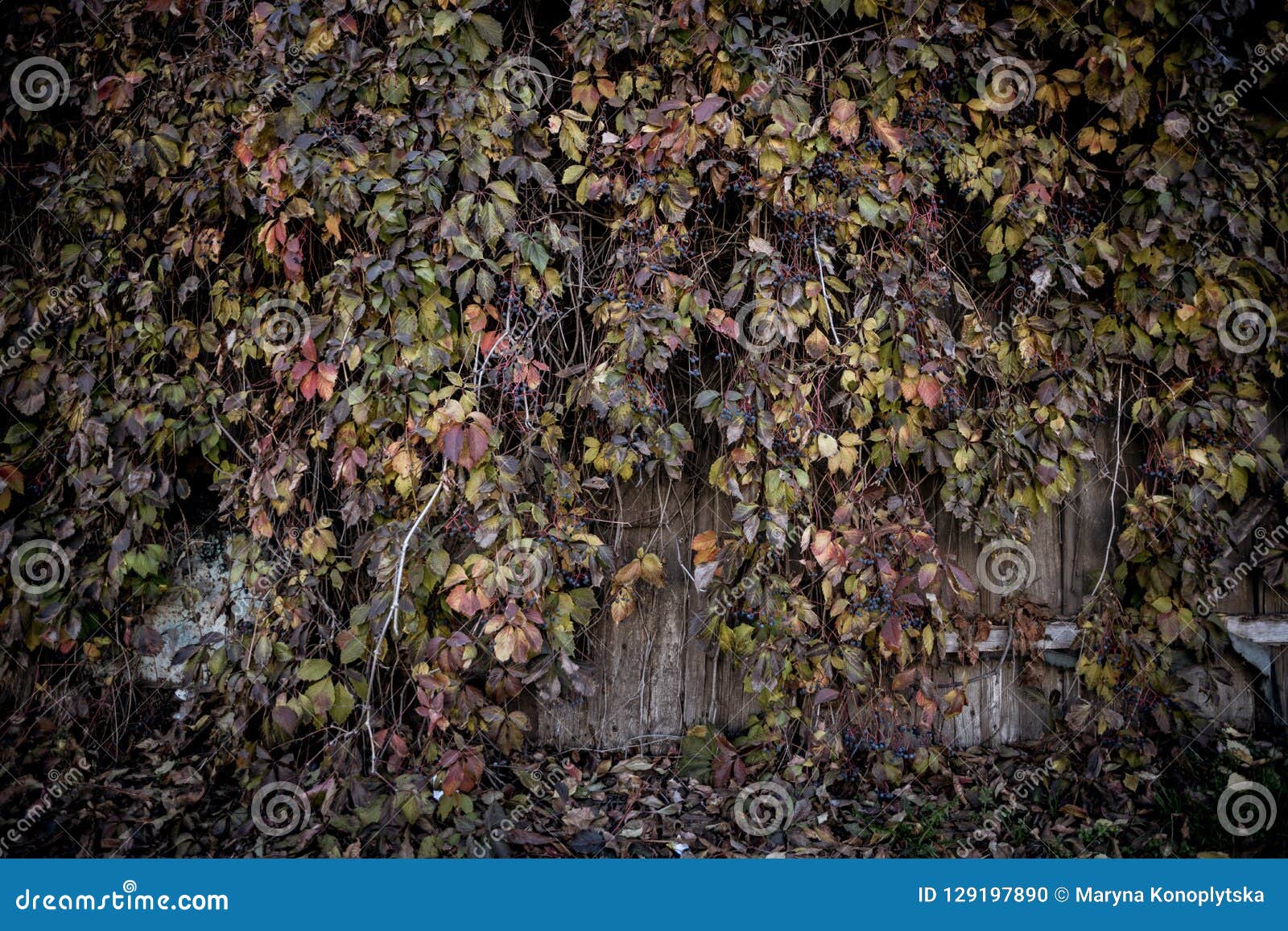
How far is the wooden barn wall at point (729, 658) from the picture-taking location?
2.76 metres

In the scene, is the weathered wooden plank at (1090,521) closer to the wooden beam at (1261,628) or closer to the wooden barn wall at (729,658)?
the wooden barn wall at (729,658)

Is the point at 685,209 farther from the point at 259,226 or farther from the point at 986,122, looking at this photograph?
the point at 259,226

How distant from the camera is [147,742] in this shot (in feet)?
8.91

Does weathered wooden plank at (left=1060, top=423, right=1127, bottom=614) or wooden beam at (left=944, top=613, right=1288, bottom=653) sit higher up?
weathered wooden plank at (left=1060, top=423, right=1127, bottom=614)

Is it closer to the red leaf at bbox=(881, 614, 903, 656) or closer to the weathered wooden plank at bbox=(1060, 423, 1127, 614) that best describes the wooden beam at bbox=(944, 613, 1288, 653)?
the weathered wooden plank at bbox=(1060, 423, 1127, 614)

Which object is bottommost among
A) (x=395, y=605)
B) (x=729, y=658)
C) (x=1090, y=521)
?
(x=729, y=658)

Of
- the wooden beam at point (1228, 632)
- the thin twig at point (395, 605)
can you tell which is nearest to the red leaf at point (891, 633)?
the wooden beam at point (1228, 632)

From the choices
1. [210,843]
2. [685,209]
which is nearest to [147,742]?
[210,843]

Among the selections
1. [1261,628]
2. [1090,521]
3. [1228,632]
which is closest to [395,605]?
[1090,521]

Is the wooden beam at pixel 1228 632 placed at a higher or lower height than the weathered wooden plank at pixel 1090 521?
lower

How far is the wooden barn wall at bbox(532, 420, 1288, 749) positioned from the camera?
2.76 meters

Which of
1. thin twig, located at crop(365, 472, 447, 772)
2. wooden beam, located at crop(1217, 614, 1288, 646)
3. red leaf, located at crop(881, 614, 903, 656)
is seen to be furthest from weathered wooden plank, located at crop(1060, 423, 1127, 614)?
thin twig, located at crop(365, 472, 447, 772)

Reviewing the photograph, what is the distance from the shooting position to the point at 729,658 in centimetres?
275

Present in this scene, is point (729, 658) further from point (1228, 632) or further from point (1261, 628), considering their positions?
point (1261, 628)
